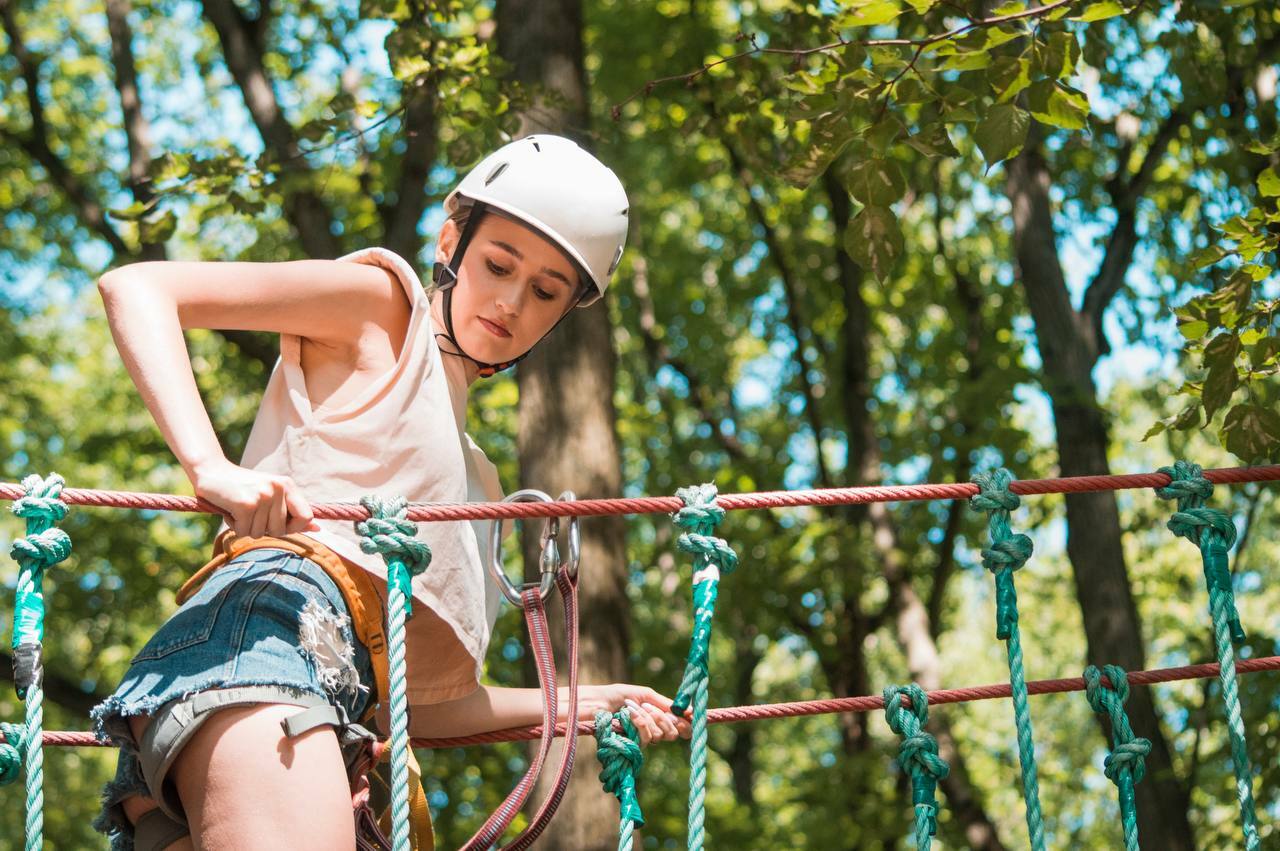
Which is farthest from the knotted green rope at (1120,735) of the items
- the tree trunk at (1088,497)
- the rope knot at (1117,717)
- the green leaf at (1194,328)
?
the tree trunk at (1088,497)

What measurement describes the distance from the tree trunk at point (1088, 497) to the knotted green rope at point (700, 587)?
10.9 ft

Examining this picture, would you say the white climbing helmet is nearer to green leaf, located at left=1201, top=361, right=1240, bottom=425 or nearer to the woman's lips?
the woman's lips

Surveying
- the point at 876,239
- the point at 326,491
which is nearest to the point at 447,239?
the point at 326,491

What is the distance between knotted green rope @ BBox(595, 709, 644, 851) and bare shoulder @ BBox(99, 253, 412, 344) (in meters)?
0.84

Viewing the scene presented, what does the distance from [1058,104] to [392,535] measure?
70.9 inches

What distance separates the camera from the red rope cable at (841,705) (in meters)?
2.57

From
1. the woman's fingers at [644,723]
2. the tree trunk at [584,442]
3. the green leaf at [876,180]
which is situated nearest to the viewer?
the woman's fingers at [644,723]

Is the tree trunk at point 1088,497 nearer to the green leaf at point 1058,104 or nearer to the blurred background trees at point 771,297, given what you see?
the blurred background trees at point 771,297

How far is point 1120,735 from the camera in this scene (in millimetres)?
2611

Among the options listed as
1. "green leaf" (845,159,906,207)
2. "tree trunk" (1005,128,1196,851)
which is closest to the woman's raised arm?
"green leaf" (845,159,906,207)

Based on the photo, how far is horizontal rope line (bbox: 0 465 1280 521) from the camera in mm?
2283

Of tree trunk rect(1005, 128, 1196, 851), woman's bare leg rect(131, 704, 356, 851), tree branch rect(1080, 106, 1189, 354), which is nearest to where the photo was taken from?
woman's bare leg rect(131, 704, 356, 851)

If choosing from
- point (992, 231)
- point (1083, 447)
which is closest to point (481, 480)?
point (1083, 447)

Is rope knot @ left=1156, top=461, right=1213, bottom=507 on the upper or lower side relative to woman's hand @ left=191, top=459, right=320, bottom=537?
upper
